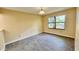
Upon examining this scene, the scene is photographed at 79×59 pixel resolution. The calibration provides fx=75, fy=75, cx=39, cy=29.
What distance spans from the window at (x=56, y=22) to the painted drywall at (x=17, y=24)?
4.25 feet

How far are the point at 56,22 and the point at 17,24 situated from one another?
3.18m

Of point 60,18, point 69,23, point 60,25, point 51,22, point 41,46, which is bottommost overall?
point 41,46

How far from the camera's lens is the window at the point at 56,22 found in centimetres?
562

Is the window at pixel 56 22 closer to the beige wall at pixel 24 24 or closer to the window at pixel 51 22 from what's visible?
the window at pixel 51 22

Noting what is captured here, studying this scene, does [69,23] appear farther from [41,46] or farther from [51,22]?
[41,46]

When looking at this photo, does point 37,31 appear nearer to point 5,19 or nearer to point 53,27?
point 53,27

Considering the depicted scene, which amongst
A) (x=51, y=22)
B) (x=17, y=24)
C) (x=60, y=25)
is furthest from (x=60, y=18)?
(x=17, y=24)

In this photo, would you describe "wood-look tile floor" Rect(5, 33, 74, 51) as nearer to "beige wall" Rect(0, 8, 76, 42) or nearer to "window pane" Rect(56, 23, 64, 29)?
"beige wall" Rect(0, 8, 76, 42)

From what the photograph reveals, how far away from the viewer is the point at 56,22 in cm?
616

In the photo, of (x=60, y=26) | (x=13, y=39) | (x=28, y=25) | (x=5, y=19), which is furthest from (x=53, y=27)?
(x=5, y=19)

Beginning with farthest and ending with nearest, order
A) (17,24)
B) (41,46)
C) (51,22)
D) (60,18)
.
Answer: (51,22) < (60,18) < (17,24) < (41,46)

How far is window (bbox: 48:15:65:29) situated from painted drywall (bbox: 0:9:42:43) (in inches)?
51.0

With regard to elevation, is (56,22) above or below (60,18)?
below

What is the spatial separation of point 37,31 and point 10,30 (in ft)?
10.1
